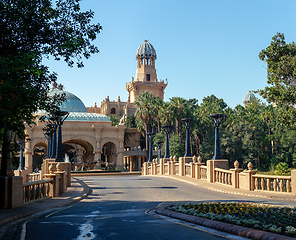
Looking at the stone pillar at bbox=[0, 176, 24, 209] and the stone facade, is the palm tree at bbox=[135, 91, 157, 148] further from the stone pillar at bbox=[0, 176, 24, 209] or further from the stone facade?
the stone pillar at bbox=[0, 176, 24, 209]

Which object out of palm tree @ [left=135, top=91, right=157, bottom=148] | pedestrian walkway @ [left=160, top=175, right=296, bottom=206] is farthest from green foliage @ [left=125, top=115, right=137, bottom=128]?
pedestrian walkway @ [left=160, top=175, right=296, bottom=206]

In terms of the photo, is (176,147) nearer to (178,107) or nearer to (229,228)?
(178,107)

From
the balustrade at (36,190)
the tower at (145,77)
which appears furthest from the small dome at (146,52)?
the balustrade at (36,190)

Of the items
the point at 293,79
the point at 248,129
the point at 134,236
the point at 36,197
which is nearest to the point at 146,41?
the point at 248,129

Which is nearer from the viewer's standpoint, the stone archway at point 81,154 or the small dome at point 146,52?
the stone archway at point 81,154

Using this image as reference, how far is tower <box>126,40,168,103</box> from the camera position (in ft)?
390

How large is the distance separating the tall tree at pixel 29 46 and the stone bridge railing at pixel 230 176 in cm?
1174

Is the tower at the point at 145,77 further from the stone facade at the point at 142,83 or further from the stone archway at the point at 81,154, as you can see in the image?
the stone archway at the point at 81,154

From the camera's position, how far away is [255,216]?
1132cm

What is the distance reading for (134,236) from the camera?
9.16 m

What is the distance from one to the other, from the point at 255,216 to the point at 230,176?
48.4ft

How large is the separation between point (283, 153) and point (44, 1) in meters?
62.7

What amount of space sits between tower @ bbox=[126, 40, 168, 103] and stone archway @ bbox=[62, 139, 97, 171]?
34.6m

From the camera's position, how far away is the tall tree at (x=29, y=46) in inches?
438
